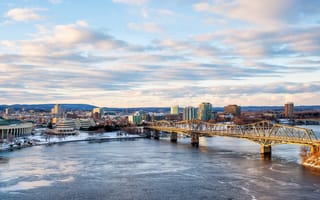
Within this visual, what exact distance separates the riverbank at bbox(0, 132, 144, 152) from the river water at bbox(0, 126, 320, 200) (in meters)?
8.27

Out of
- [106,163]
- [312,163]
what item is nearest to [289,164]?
[312,163]

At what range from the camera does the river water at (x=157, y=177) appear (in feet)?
48.8

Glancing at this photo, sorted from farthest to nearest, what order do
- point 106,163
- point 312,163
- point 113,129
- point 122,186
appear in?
point 113,129 < point 106,163 < point 312,163 < point 122,186

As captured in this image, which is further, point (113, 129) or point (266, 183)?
point (113, 129)

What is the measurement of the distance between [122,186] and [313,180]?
716 centimetres

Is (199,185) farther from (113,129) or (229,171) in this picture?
(113,129)

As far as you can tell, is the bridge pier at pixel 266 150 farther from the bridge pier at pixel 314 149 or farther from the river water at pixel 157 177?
the bridge pier at pixel 314 149

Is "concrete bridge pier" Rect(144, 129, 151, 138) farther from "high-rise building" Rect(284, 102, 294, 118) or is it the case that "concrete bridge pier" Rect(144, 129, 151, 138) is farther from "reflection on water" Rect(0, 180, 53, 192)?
"high-rise building" Rect(284, 102, 294, 118)

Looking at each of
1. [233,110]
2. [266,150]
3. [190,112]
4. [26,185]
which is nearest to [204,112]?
[190,112]

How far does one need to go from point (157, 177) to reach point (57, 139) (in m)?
25.0

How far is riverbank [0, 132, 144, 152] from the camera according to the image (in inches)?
1327

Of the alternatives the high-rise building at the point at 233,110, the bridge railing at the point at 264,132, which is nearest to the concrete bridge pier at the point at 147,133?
the bridge railing at the point at 264,132

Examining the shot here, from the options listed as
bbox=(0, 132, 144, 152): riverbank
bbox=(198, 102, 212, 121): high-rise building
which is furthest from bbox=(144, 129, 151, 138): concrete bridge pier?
bbox=(198, 102, 212, 121): high-rise building

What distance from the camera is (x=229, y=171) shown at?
1964 cm
